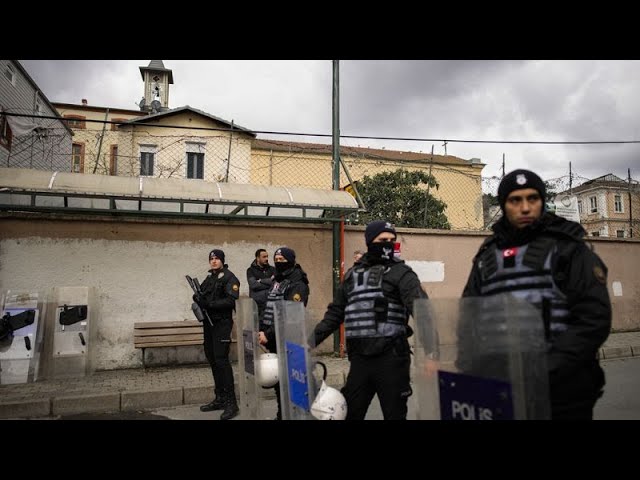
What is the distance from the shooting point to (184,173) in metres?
18.3

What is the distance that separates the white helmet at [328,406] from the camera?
2611mm

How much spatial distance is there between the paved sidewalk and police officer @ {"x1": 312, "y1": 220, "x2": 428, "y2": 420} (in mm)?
3583

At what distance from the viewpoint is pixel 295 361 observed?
281 centimetres

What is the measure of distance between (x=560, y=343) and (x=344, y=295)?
63.2 inches

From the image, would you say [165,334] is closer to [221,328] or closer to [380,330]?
[221,328]

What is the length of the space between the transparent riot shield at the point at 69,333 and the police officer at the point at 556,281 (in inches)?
248

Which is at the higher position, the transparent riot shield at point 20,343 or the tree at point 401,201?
the tree at point 401,201

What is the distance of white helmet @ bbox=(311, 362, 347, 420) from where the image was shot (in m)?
2.61

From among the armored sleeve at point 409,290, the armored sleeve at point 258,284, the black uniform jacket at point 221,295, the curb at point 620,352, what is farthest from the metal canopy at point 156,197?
the curb at point 620,352

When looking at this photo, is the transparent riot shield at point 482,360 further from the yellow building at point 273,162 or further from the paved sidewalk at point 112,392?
the yellow building at point 273,162

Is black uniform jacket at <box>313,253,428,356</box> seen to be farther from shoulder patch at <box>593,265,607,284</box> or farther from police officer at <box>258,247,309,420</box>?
police officer at <box>258,247,309,420</box>

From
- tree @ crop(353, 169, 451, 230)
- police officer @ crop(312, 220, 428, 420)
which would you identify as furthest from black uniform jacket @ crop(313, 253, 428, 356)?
tree @ crop(353, 169, 451, 230)

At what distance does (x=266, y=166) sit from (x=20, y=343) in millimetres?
19564

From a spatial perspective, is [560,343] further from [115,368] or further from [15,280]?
[15,280]
